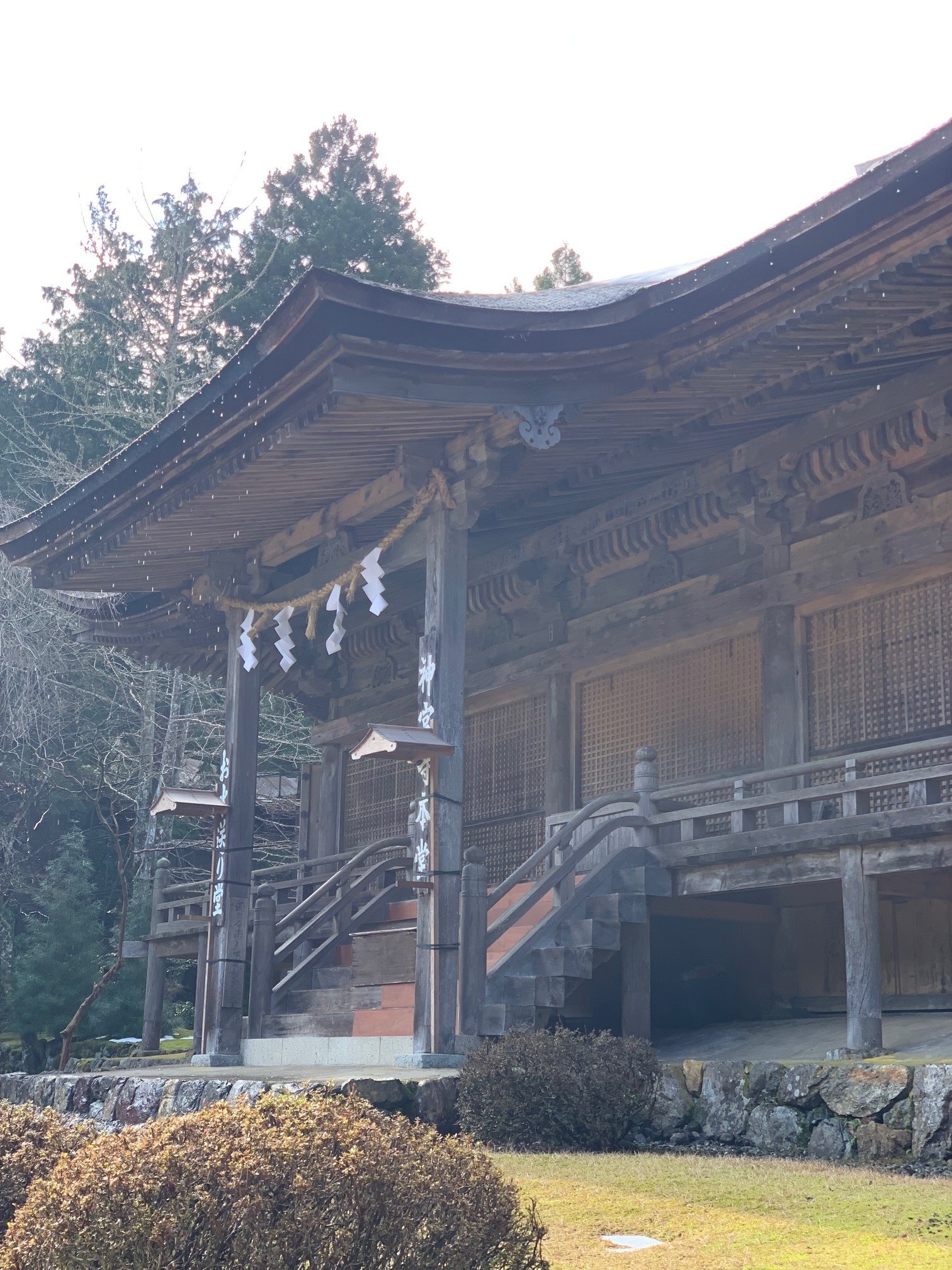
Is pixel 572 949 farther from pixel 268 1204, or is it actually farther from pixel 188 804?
pixel 268 1204

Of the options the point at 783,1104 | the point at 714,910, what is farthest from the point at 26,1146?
the point at 714,910

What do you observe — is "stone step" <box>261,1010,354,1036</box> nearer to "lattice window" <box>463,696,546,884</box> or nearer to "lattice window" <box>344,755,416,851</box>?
"lattice window" <box>463,696,546,884</box>

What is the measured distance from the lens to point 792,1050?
1091cm

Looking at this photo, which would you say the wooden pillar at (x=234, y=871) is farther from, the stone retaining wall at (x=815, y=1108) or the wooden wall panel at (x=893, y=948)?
the stone retaining wall at (x=815, y=1108)

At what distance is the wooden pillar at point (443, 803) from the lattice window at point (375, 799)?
6.67 m

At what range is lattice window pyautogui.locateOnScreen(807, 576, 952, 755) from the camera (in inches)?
470

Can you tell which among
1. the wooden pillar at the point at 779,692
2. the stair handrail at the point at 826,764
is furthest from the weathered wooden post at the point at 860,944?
the wooden pillar at the point at 779,692

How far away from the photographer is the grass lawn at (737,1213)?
5.68 meters

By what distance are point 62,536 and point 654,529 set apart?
6.19 m

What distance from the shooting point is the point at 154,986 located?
66.4 feet

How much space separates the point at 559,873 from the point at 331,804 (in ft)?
29.6

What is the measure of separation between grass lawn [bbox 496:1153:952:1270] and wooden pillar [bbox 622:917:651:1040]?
279cm

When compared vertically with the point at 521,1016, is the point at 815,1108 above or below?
below

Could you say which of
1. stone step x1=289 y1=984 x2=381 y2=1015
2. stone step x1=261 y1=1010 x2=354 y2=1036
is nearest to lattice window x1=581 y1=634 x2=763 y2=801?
stone step x1=289 y1=984 x2=381 y2=1015
